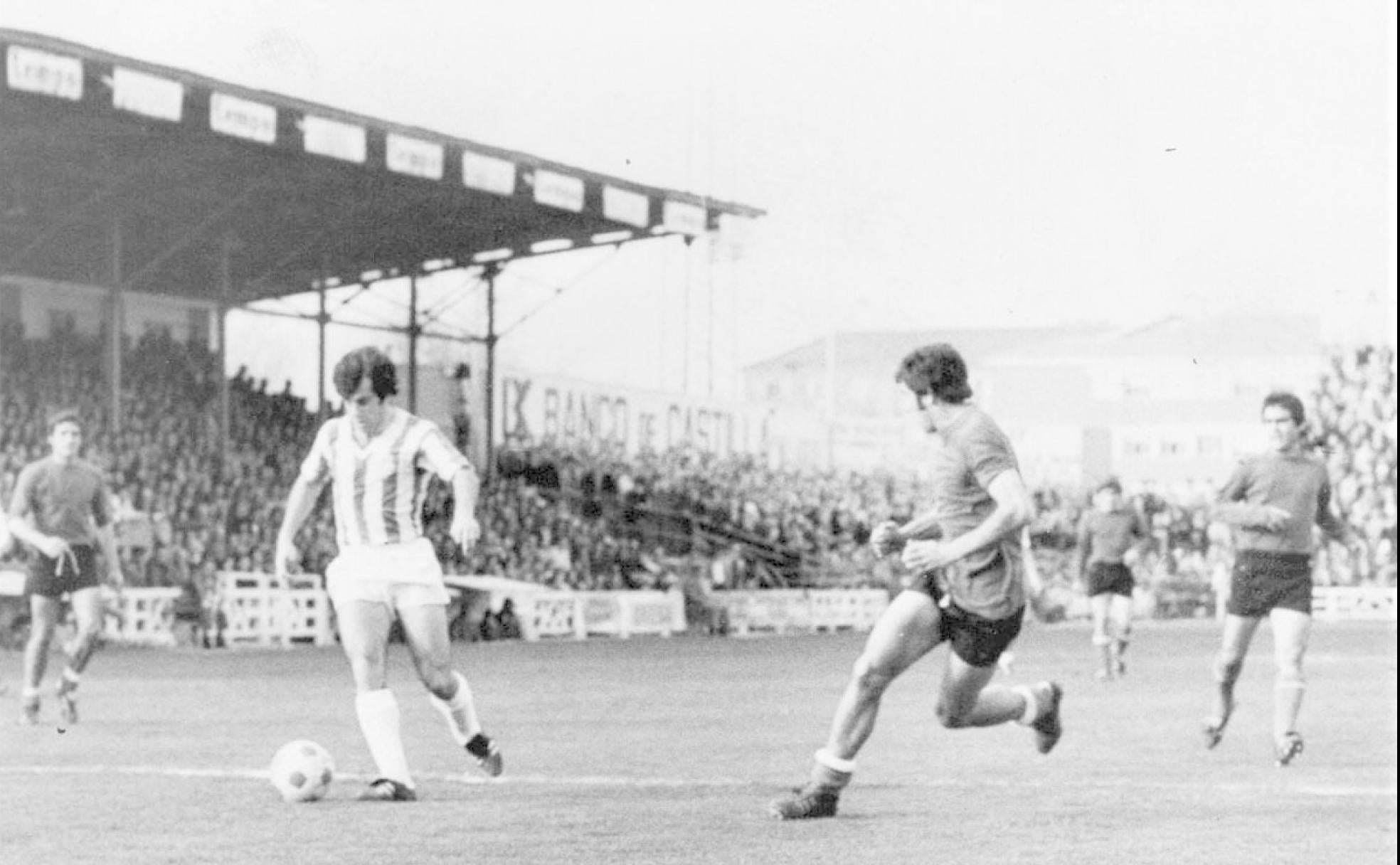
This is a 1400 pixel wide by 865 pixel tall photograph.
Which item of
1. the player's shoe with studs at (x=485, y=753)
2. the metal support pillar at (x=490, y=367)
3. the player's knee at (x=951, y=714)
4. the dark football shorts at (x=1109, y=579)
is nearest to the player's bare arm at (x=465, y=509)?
the player's shoe with studs at (x=485, y=753)

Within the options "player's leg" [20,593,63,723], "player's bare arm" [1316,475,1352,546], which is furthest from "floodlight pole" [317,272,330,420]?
"player's bare arm" [1316,475,1352,546]

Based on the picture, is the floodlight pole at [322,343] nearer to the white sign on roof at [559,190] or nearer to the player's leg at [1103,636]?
the white sign on roof at [559,190]

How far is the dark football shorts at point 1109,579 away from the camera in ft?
82.5

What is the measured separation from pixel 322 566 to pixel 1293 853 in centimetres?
2646

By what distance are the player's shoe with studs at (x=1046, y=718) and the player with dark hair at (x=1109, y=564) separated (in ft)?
44.5

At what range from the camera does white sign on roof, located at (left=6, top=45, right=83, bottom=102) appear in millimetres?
27281

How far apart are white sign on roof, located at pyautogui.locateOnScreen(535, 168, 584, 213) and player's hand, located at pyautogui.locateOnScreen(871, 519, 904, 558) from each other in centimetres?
2771

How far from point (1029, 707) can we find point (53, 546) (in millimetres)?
7290

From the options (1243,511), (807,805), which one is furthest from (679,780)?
(1243,511)

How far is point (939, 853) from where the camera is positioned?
8.83 m

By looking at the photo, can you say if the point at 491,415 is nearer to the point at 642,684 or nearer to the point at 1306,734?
the point at 642,684

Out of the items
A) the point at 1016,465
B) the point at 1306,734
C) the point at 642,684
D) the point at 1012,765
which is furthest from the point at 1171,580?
the point at 1016,465

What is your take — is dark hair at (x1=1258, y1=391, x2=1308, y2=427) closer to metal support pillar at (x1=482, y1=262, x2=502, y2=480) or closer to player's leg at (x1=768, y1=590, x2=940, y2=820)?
player's leg at (x1=768, y1=590, x2=940, y2=820)

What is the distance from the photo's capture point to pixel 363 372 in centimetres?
1040
